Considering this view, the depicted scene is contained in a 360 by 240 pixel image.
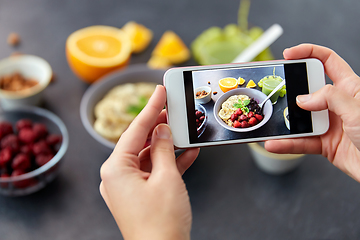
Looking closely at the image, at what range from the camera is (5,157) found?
858 mm

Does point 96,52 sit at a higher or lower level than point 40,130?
higher

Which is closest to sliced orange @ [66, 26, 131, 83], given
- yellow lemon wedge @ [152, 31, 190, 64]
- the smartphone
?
yellow lemon wedge @ [152, 31, 190, 64]

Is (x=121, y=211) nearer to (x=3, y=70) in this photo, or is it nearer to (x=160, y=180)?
(x=160, y=180)

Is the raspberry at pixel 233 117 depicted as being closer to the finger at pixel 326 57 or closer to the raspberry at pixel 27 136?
the finger at pixel 326 57

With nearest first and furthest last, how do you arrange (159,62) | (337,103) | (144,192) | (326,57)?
(144,192)
(337,103)
(326,57)
(159,62)

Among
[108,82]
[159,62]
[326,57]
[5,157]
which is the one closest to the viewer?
[326,57]

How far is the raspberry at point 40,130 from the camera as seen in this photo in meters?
0.93

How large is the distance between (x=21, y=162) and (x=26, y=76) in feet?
1.33

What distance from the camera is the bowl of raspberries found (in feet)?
2.81

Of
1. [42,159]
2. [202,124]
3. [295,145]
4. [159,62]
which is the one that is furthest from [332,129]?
[42,159]

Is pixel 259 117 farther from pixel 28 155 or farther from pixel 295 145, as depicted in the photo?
pixel 28 155

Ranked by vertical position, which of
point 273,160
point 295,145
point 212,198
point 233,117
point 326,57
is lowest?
point 212,198

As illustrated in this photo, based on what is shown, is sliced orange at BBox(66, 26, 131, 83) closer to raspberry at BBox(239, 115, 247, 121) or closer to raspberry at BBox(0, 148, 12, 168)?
raspberry at BBox(0, 148, 12, 168)

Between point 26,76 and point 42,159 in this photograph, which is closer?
point 42,159
